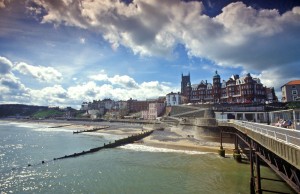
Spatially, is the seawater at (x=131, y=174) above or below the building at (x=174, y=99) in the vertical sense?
below

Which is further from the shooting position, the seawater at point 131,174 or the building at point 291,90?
the building at point 291,90

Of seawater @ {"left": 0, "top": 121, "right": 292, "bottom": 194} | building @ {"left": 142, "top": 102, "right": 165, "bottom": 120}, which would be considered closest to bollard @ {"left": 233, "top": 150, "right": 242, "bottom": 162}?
seawater @ {"left": 0, "top": 121, "right": 292, "bottom": 194}

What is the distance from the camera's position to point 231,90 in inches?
4402

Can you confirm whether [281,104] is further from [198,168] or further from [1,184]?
[1,184]

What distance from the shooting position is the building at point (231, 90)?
103875 millimetres

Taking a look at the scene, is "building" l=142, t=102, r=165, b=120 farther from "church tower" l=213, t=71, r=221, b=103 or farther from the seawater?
the seawater

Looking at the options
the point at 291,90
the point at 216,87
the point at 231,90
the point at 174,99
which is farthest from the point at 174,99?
the point at 291,90

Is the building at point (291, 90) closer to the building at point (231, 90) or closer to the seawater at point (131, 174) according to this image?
the building at point (231, 90)

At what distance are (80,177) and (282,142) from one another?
83.3ft

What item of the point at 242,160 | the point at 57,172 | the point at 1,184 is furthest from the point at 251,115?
the point at 1,184

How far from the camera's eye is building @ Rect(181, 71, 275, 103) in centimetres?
10388

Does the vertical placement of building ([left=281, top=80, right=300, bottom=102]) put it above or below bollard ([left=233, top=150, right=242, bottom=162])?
above

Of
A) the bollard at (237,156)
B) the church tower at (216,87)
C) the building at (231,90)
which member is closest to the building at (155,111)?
the building at (231,90)

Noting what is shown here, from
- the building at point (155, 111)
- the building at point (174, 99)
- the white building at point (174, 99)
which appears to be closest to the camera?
the building at point (155, 111)
